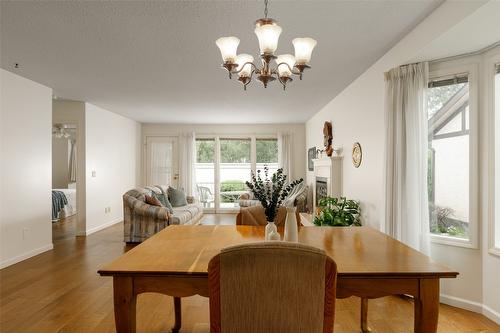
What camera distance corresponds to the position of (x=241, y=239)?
205 centimetres

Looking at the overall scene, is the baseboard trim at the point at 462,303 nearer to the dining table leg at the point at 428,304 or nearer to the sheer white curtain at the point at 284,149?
the dining table leg at the point at 428,304

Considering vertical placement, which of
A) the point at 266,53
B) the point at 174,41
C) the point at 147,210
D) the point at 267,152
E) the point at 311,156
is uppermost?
the point at 174,41

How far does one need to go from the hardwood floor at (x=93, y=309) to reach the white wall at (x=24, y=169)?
1.55 feet

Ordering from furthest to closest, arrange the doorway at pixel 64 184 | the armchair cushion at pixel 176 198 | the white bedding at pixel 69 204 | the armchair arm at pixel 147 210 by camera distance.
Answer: the white bedding at pixel 69 204, the doorway at pixel 64 184, the armchair cushion at pixel 176 198, the armchair arm at pixel 147 210

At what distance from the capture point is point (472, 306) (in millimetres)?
2770

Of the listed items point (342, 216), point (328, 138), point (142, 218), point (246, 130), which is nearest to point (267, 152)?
point (246, 130)

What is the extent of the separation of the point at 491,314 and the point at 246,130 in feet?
22.2

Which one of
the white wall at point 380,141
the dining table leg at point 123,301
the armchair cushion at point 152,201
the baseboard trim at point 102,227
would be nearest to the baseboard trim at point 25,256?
the baseboard trim at point 102,227

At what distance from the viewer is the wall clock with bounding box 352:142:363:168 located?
168 inches

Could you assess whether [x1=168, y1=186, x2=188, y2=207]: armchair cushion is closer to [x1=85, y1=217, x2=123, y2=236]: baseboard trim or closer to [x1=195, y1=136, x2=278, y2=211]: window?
[x1=85, y1=217, x2=123, y2=236]: baseboard trim

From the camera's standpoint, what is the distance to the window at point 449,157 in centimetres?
287

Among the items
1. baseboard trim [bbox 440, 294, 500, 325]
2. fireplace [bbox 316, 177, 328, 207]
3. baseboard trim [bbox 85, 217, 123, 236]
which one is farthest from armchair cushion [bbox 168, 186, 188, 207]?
baseboard trim [bbox 440, 294, 500, 325]

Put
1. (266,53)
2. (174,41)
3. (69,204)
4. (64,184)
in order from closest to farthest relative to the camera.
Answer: (266,53), (174,41), (69,204), (64,184)

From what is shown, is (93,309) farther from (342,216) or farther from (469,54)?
(469,54)
